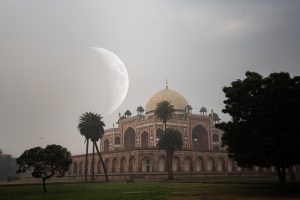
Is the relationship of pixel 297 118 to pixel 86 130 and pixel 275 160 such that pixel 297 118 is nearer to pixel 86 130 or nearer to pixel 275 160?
pixel 275 160

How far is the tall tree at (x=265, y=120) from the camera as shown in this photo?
2858cm

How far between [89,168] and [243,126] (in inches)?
2618

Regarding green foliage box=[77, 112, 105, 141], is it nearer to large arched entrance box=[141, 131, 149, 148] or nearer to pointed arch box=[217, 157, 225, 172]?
large arched entrance box=[141, 131, 149, 148]

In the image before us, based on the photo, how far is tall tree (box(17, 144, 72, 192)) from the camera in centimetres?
3594

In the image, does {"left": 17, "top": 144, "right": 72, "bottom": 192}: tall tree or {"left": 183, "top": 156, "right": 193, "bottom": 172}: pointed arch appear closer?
{"left": 17, "top": 144, "right": 72, "bottom": 192}: tall tree

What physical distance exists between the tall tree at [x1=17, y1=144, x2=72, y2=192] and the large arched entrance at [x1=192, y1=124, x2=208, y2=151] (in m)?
59.5

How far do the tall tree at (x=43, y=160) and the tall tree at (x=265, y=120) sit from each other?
1893cm

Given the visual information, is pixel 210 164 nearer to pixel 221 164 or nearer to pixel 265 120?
pixel 221 164

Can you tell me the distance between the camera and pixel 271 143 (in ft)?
91.7

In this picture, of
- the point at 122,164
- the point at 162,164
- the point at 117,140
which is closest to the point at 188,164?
the point at 162,164

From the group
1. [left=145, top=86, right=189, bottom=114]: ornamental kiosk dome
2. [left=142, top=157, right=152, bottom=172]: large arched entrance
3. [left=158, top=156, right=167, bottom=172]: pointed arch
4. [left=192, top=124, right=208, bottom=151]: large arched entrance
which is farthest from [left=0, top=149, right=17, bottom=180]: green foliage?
[left=192, top=124, right=208, bottom=151]: large arched entrance

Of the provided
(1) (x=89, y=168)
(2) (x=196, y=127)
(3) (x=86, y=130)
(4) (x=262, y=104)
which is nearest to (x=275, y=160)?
(4) (x=262, y=104)

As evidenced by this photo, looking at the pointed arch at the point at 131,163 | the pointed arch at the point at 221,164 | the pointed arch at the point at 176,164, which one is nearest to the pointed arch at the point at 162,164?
the pointed arch at the point at 176,164

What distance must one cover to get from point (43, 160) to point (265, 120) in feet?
78.3
